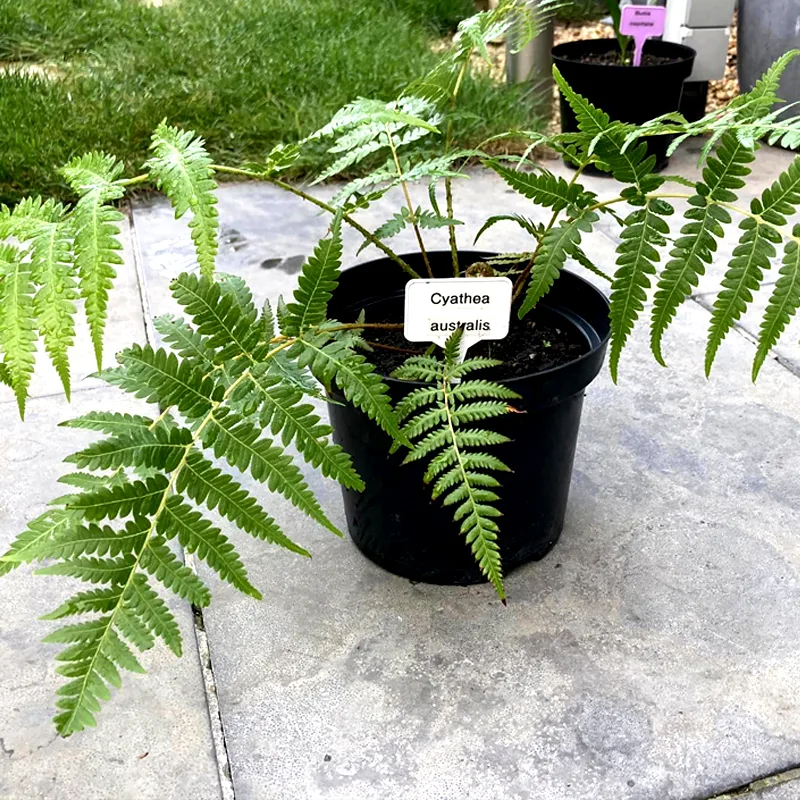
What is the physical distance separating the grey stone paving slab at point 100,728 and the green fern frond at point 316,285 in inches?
21.0

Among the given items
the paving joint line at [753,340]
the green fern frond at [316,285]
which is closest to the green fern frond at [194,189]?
the green fern frond at [316,285]

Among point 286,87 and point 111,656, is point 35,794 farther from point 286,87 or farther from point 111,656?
point 286,87

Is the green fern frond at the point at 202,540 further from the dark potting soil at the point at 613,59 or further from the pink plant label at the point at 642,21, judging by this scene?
the dark potting soil at the point at 613,59

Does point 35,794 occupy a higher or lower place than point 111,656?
lower

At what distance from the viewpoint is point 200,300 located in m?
0.92

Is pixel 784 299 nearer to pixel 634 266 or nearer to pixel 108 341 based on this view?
pixel 634 266

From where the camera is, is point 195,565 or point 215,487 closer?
point 215,487

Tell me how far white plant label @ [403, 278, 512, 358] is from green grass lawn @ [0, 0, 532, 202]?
5.57 feet

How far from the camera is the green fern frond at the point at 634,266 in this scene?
970mm

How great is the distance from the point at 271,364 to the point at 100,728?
0.54 meters

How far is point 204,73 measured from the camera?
3.45 metres

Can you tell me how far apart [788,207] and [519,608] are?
0.66 m

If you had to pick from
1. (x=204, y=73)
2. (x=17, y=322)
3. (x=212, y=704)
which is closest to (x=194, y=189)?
(x=17, y=322)

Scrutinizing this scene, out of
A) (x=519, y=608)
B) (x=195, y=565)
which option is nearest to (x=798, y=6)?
(x=519, y=608)
